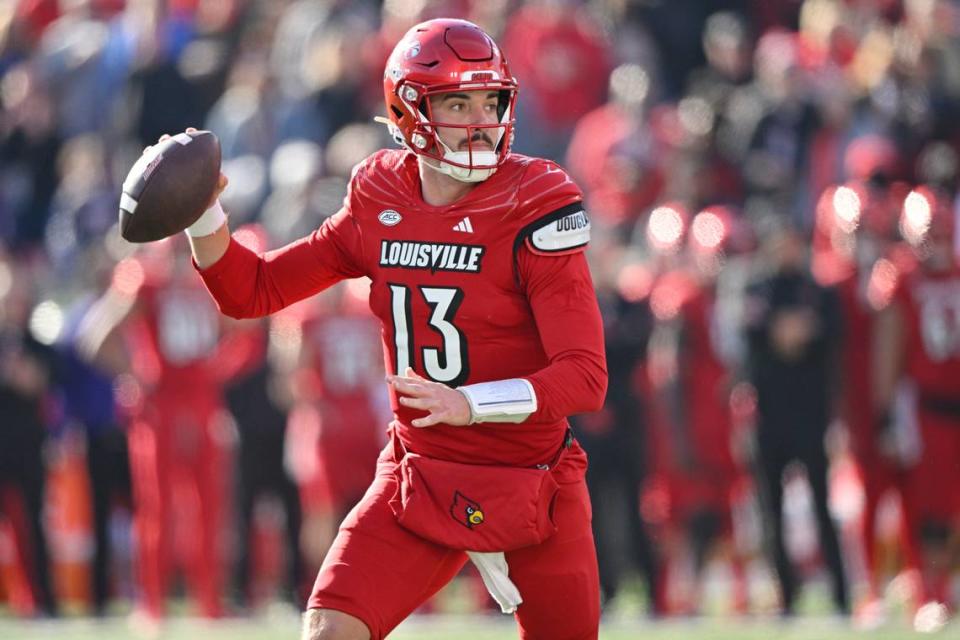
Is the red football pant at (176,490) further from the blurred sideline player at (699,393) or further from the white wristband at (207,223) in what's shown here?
the white wristband at (207,223)

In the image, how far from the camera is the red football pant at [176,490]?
30.2 feet

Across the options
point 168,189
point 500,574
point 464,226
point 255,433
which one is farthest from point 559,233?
point 255,433

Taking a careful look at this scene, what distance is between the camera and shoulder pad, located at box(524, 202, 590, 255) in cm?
471

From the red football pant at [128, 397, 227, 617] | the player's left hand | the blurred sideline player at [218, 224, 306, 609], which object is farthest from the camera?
the blurred sideline player at [218, 224, 306, 609]

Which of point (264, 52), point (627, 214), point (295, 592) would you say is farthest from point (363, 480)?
point (264, 52)

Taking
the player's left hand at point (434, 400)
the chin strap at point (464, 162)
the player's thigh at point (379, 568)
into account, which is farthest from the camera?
the chin strap at point (464, 162)

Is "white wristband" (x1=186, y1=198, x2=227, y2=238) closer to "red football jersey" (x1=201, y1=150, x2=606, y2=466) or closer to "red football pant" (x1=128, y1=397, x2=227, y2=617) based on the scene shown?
"red football jersey" (x1=201, y1=150, x2=606, y2=466)

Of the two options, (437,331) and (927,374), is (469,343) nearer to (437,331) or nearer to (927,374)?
(437,331)

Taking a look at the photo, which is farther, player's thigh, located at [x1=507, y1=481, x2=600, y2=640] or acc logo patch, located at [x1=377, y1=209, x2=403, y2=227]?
acc logo patch, located at [x1=377, y1=209, x2=403, y2=227]

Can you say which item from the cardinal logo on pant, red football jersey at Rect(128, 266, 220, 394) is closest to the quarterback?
the cardinal logo on pant

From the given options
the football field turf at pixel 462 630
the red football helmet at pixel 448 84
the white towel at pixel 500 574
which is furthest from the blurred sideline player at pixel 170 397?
the white towel at pixel 500 574

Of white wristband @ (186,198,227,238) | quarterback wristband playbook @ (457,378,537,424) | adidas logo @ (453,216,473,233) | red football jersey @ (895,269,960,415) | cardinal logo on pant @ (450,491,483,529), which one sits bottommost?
red football jersey @ (895,269,960,415)

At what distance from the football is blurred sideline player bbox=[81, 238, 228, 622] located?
4.39 m

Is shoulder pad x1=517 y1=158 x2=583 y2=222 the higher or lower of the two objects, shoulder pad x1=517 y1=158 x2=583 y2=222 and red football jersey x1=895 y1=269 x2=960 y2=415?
the higher
